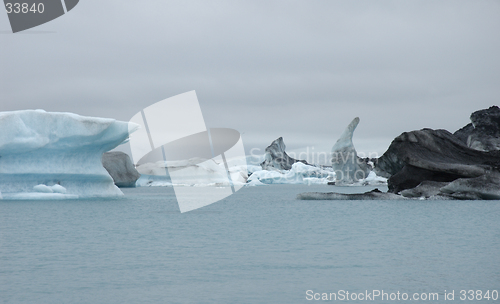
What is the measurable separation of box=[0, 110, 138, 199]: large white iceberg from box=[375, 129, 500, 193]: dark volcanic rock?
12.6m

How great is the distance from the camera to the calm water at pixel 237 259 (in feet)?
22.4

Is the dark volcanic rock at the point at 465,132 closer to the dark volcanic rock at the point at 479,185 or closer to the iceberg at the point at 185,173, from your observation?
the dark volcanic rock at the point at 479,185

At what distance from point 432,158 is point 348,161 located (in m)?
27.8

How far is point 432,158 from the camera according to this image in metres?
24.5

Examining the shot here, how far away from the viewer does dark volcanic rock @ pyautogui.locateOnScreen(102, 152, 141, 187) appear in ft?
160

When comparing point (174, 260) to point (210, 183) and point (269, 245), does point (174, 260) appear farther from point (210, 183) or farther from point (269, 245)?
point (210, 183)

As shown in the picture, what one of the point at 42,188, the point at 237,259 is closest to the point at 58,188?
the point at 42,188

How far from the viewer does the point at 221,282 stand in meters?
7.29

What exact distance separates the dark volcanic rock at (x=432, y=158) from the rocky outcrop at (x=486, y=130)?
9142 millimetres

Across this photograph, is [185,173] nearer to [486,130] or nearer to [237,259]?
[486,130]

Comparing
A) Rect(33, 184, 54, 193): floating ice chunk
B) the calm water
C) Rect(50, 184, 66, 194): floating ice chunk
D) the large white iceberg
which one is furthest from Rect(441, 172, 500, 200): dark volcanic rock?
Rect(33, 184, 54, 193): floating ice chunk

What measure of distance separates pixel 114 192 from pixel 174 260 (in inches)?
773

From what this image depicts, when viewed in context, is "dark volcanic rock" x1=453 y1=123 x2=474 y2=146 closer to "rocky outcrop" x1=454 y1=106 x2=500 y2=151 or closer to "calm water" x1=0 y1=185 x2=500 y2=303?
"rocky outcrop" x1=454 y1=106 x2=500 y2=151

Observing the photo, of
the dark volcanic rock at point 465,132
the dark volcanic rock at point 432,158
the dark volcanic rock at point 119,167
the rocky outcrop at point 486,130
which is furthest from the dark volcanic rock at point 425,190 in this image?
the dark volcanic rock at point 119,167
